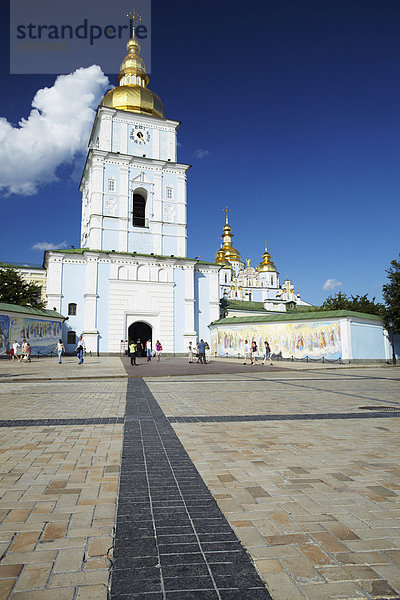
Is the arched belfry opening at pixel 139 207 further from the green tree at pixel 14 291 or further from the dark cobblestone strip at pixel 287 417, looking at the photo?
the dark cobblestone strip at pixel 287 417

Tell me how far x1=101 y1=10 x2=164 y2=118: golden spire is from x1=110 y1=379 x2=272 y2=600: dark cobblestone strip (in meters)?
43.3

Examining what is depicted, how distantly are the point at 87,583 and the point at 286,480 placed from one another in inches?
80.9

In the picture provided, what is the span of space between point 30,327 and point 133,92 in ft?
92.0

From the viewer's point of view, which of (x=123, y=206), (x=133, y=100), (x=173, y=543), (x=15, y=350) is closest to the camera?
(x=173, y=543)

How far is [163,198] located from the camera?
4028cm

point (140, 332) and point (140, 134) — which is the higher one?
point (140, 134)

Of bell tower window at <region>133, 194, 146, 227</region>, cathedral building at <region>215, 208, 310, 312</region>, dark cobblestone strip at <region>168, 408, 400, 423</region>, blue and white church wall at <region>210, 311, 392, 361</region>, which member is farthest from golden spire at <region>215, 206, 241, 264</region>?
dark cobblestone strip at <region>168, 408, 400, 423</region>

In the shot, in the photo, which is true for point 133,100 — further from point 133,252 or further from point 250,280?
point 250,280

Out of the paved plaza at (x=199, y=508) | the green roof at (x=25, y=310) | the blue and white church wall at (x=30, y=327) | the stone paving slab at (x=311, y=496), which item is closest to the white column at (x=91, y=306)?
the blue and white church wall at (x=30, y=327)

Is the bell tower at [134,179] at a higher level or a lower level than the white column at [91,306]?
higher

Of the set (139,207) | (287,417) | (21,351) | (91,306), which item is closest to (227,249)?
(139,207)

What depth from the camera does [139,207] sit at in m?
41.8

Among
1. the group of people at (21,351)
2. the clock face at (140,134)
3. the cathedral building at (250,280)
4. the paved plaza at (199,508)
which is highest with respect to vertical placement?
the clock face at (140,134)

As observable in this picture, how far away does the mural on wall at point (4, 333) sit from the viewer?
23.9 meters
